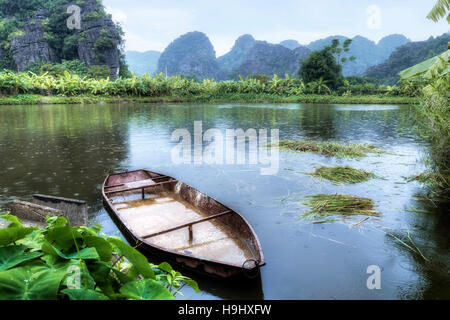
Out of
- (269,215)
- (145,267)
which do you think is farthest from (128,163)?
(145,267)

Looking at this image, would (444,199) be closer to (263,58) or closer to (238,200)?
(238,200)

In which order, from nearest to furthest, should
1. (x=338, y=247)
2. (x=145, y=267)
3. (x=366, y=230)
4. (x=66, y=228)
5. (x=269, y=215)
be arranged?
(x=66, y=228) < (x=145, y=267) < (x=338, y=247) < (x=366, y=230) < (x=269, y=215)

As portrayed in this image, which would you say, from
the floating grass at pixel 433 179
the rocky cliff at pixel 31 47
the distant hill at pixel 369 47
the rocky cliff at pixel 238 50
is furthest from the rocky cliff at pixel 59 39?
the distant hill at pixel 369 47

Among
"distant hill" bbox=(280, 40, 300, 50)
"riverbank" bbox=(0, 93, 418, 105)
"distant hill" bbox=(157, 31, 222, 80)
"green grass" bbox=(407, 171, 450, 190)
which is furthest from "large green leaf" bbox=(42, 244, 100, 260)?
"distant hill" bbox=(280, 40, 300, 50)

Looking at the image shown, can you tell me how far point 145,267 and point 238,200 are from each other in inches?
178

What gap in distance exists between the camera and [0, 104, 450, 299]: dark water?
331 cm

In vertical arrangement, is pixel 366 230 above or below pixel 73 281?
below

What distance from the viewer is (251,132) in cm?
1384

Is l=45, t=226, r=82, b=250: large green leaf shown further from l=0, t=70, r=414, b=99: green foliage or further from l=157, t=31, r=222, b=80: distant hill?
l=157, t=31, r=222, b=80: distant hill

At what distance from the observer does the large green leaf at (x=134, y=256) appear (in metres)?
1.30

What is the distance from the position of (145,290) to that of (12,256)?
0.52 m

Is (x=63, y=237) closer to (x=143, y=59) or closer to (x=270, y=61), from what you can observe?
(x=270, y=61)

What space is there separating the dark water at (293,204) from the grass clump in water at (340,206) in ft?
0.62

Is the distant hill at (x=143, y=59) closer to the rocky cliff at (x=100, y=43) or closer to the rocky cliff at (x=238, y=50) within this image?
the rocky cliff at (x=238, y=50)
